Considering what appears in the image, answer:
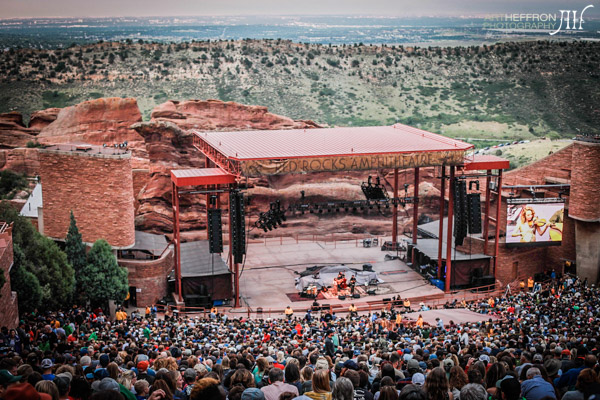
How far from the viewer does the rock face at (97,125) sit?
4756 cm

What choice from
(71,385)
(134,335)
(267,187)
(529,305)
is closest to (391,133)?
(267,187)

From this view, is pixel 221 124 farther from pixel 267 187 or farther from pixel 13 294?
pixel 13 294

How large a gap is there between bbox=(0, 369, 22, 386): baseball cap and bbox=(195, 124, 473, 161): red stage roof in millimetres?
21398

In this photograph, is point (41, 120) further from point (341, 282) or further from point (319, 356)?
point (319, 356)

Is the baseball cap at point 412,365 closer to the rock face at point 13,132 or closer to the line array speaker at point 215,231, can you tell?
the line array speaker at point 215,231

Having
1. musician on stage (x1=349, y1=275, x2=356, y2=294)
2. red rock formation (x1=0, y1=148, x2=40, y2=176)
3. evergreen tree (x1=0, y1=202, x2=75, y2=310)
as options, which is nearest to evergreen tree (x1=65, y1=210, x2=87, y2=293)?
evergreen tree (x1=0, y1=202, x2=75, y2=310)

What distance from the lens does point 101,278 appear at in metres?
28.9

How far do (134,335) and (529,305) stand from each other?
51.9 feet

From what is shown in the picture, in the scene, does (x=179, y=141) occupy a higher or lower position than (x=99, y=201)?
higher

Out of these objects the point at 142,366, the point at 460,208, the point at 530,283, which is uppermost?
the point at 142,366

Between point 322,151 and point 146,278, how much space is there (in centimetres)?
995

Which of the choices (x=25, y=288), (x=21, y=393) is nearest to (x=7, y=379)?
(x=21, y=393)

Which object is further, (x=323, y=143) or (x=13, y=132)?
(x=13, y=132)

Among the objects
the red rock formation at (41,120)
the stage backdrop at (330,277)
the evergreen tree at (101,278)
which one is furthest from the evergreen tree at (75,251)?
the red rock formation at (41,120)
